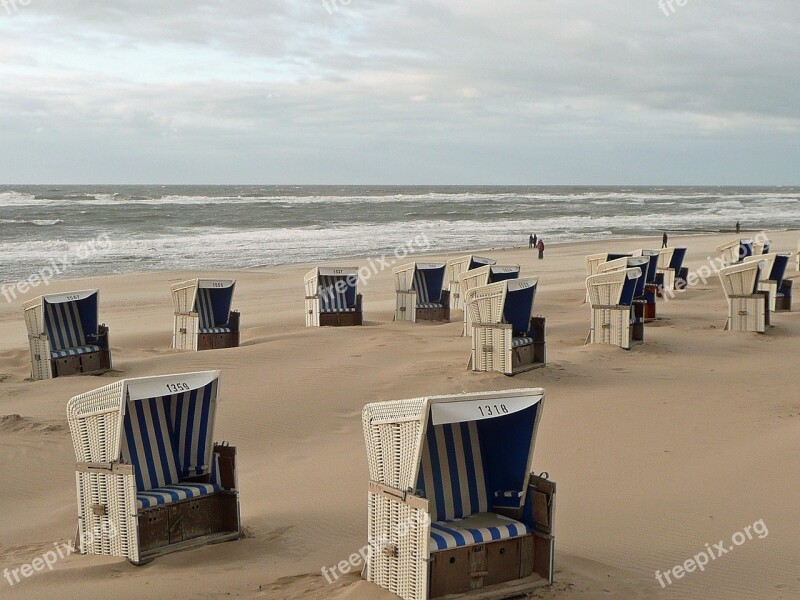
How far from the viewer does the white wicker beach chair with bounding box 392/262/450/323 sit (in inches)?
750

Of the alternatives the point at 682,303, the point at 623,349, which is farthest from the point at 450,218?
the point at 623,349

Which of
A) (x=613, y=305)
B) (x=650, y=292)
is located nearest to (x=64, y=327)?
(x=613, y=305)

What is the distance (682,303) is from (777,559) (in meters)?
14.9

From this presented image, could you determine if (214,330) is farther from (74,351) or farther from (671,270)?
(671,270)

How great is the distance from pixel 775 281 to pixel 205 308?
11.7m

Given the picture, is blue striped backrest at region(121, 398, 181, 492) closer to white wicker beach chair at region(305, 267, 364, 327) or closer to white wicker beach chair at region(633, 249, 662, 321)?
white wicker beach chair at region(305, 267, 364, 327)

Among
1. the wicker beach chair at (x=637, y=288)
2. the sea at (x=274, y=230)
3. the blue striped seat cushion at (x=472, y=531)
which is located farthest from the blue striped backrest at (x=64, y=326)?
the sea at (x=274, y=230)

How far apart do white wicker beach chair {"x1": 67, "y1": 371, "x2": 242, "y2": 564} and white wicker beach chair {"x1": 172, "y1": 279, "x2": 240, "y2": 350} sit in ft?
29.2

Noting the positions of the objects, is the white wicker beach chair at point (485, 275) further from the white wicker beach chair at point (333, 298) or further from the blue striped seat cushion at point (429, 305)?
the white wicker beach chair at point (333, 298)

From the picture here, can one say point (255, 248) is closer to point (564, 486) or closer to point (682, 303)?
point (682, 303)

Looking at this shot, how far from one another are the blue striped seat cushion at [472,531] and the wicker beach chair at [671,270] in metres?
18.5

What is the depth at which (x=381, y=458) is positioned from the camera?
19.5ft

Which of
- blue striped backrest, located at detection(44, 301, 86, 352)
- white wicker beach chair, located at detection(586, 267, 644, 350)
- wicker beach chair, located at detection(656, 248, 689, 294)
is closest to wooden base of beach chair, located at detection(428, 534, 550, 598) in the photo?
white wicker beach chair, located at detection(586, 267, 644, 350)

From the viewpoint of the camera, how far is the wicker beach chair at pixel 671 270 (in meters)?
23.8
